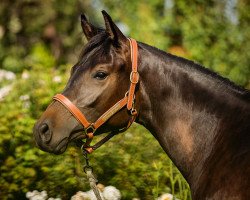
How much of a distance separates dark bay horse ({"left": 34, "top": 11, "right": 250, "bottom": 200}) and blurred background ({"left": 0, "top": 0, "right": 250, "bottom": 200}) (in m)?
0.83

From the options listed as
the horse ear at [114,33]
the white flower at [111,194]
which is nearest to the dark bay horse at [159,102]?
the horse ear at [114,33]

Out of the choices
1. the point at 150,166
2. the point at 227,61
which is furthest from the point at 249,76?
the point at 150,166

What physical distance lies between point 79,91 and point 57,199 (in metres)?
1.36

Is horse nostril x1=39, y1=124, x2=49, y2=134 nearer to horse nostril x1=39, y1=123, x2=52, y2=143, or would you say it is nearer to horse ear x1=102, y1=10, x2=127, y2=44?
horse nostril x1=39, y1=123, x2=52, y2=143

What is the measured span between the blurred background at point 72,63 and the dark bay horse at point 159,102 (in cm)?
83

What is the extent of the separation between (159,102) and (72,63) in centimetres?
804

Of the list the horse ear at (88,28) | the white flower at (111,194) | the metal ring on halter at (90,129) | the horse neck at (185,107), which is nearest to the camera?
the horse neck at (185,107)

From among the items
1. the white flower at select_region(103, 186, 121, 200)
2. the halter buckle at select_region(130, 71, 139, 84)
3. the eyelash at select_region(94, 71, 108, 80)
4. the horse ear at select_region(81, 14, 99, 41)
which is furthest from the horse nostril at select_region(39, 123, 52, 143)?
the white flower at select_region(103, 186, 121, 200)

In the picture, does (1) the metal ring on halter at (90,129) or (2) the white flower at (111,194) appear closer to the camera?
(1) the metal ring on halter at (90,129)

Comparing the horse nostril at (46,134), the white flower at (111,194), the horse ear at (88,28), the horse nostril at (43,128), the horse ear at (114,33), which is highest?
the horse ear at (88,28)

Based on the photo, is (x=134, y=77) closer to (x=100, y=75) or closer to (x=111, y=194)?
(x=100, y=75)

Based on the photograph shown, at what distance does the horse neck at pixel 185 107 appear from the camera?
10.5 ft

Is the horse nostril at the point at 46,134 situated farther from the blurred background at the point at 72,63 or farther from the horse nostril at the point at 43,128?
the blurred background at the point at 72,63

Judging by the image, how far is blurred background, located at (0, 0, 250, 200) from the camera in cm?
479
